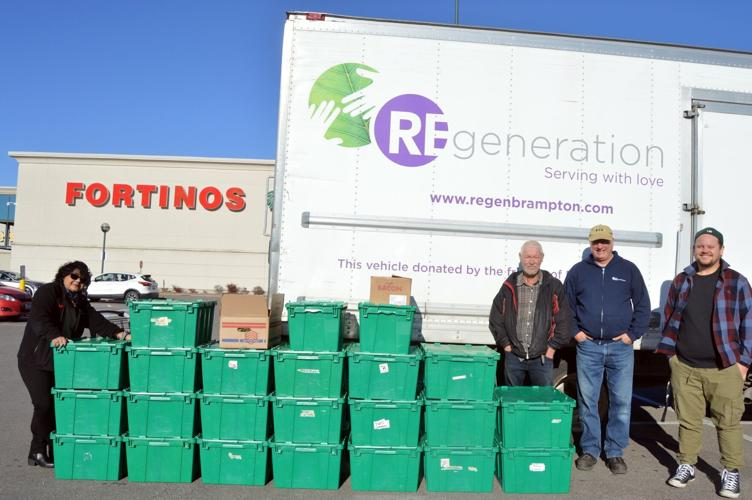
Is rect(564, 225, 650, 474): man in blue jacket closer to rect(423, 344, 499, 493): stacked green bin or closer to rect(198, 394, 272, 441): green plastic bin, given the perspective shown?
rect(423, 344, 499, 493): stacked green bin

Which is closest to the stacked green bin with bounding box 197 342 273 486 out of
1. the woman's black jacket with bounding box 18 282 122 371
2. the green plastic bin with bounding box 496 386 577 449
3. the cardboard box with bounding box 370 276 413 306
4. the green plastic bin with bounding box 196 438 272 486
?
the green plastic bin with bounding box 196 438 272 486

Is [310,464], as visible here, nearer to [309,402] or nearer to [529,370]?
[309,402]

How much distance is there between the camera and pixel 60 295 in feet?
15.4

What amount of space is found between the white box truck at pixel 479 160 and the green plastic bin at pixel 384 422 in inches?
31.5

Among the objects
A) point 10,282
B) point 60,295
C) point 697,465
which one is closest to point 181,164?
point 10,282

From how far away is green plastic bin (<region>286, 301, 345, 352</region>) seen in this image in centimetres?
447

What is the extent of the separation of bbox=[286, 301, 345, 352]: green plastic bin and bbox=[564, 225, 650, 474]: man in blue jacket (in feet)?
6.62

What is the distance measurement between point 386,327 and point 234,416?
1.35 m

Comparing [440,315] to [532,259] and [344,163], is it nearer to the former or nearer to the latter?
[532,259]

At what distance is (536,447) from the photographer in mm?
4391

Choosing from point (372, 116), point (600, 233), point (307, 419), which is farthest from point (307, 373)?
point (600, 233)

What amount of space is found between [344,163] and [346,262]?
876 mm

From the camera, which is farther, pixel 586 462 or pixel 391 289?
pixel 586 462

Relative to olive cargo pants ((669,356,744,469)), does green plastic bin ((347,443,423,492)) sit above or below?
below
